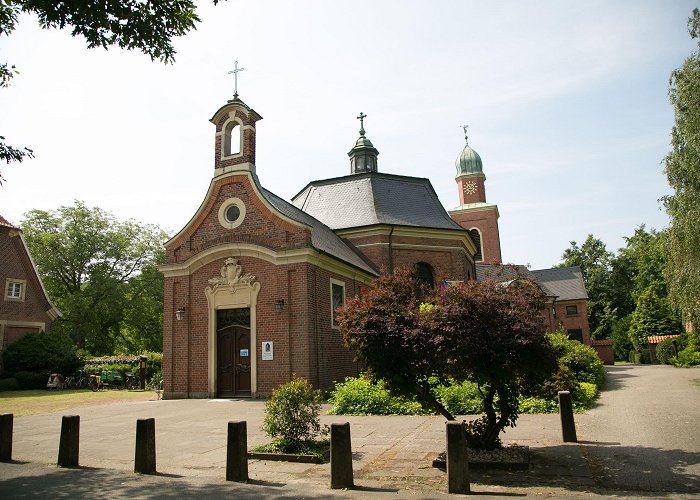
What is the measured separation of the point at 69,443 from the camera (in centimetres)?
833

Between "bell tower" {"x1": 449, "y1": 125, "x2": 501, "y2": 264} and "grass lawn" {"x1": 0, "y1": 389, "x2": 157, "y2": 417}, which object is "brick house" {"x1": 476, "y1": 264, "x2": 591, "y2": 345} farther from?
"grass lawn" {"x1": 0, "y1": 389, "x2": 157, "y2": 417}

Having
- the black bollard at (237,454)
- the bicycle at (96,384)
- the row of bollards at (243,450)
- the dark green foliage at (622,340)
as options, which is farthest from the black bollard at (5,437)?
the dark green foliage at (622,340)

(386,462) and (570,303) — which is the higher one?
(570,303)

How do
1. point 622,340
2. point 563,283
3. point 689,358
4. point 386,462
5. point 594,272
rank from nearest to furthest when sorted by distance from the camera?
point 386,462
point 689,358
point 622,340
point 563,283
point 594,272

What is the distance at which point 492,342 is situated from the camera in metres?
7.42

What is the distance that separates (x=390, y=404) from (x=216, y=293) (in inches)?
322

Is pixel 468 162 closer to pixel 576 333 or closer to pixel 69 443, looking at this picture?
pixel 576 333

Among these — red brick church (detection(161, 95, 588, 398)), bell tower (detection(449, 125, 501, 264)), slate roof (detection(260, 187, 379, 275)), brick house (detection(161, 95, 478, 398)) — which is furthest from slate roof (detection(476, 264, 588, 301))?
brick house (detection(161, 95, 478, 398))

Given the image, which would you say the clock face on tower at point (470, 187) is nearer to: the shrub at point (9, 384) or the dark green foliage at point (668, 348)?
the dark green foliage at point (668, 348)

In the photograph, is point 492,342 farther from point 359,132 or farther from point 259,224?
point 359,132

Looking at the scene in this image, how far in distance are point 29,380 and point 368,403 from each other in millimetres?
20812

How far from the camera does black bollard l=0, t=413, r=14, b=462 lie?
8.84 meters

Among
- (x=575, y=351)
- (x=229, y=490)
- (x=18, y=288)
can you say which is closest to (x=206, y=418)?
(x=229, y=490)

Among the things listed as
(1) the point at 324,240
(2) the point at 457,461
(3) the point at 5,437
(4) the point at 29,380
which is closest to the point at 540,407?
(2) the point at 457,461
